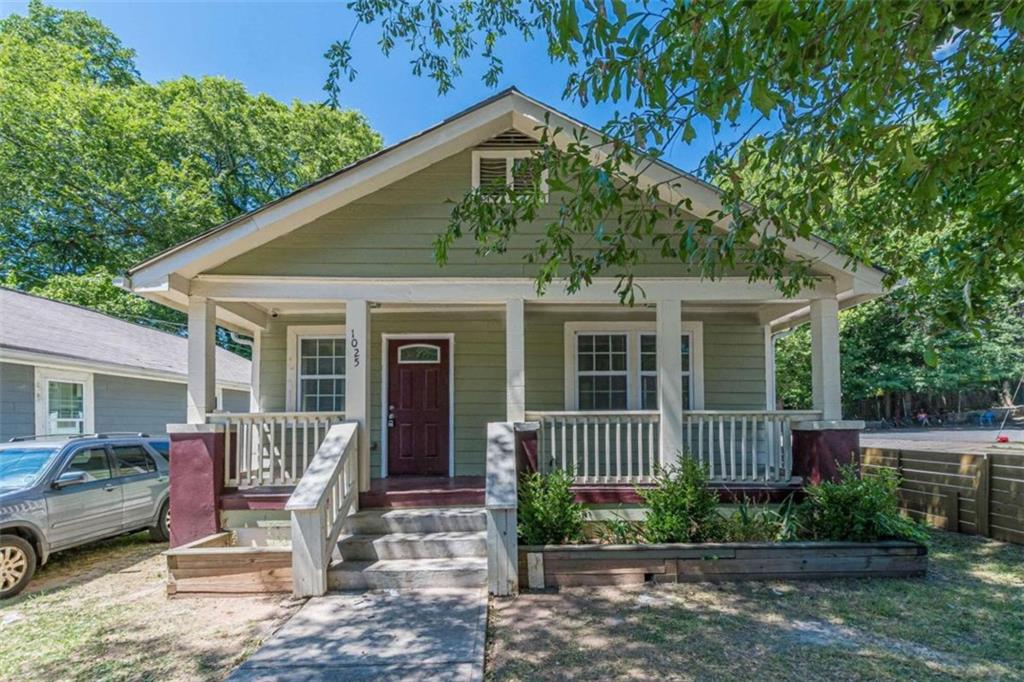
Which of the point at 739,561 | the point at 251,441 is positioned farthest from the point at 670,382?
the point at 251,441

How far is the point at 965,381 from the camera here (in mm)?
27938

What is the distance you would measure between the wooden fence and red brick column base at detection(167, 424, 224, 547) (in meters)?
8.18

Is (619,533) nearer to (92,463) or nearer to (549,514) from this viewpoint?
(549,514)

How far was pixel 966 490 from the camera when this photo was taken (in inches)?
278

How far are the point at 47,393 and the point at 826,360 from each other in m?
12.2

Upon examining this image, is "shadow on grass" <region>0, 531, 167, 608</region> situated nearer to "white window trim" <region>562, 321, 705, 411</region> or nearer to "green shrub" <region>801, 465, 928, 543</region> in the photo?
"white window trim" <region>562, 321, 705, 411</region>

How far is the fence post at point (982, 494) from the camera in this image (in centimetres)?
671

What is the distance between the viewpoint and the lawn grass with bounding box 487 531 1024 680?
3.55 meters

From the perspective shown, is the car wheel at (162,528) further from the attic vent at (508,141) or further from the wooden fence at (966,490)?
the wooden fence at (966,490)

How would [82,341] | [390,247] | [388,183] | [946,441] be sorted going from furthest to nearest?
[946,441]
[82,341]
[388,183]
[390,247]

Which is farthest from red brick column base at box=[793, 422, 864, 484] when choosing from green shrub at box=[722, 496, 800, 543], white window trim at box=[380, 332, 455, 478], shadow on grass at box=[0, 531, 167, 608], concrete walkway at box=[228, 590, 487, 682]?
shadow on grass at box=[0, 531, 167, 608]

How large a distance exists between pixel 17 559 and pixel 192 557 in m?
1.91

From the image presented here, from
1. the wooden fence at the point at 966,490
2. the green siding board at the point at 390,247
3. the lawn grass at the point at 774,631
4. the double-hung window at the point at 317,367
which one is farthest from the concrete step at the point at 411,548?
the wooden fence at the point at 966,490

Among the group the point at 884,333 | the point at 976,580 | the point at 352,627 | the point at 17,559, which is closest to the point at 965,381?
the point at 884,333
